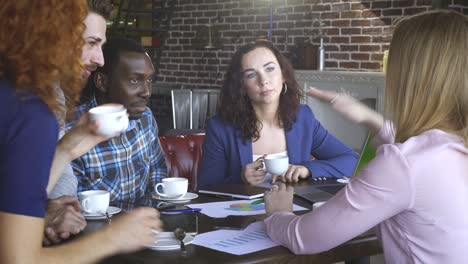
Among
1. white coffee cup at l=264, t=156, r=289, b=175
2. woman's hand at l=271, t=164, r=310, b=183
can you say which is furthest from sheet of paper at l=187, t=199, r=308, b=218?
woman's hand at l=271, t=164, r=310, b=183

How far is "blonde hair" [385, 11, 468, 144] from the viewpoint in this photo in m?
1.50

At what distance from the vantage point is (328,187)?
2.52 metres

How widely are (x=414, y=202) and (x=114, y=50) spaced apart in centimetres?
150

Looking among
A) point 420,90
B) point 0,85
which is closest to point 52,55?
point 0,85

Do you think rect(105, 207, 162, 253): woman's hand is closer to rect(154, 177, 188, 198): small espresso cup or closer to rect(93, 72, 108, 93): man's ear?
rect(154, 177, 188, 198): small espresso cup

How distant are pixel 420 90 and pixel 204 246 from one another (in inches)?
26.3

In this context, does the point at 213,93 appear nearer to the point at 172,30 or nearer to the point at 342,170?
the point at 172,30

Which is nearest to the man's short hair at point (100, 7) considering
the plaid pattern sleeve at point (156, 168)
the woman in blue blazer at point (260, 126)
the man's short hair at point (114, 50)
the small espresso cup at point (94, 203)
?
the man's short hair at point (114, 50)

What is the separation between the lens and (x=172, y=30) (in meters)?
8.46

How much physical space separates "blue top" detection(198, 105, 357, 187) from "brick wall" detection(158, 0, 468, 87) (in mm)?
3105

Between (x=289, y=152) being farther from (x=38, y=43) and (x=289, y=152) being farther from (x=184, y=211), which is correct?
(x=38, y=43)

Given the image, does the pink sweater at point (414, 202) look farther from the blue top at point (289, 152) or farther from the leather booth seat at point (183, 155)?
the leather booth seat at point (183, 155)

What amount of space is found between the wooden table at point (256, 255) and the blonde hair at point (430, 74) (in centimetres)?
39

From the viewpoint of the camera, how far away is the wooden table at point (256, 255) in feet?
5.24
